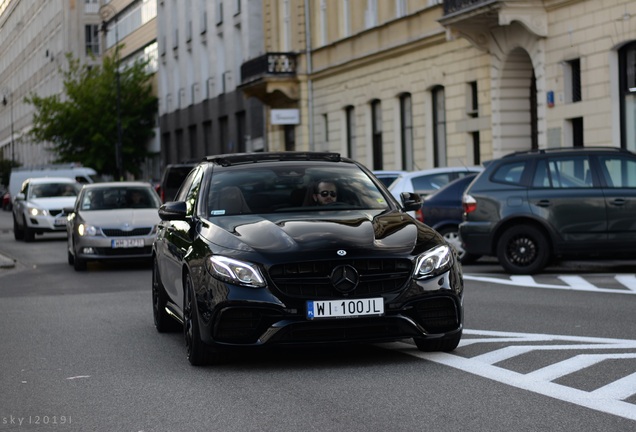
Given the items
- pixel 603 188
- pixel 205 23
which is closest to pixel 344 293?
pixel 603 188

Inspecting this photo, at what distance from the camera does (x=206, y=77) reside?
63.1 m

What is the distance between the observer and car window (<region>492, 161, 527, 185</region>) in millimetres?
18500

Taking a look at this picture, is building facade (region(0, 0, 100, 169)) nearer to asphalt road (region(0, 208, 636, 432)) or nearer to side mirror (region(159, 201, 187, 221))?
asphalt road (region(0, 208, 636, 432))

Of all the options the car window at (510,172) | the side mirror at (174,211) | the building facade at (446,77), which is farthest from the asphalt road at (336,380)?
the building facade at (446,77)

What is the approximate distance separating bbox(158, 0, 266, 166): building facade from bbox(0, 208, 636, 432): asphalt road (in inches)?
1578

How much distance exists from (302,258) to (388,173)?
17548 millimetres

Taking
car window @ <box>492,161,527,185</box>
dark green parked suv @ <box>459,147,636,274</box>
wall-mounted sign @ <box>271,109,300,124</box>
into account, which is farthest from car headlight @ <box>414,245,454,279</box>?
wall-mounted sign @ <box>271,109,300,124</box>

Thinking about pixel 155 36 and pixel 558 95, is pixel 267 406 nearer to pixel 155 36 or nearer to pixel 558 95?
pixel 558 95

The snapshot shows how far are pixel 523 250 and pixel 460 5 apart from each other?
14355mm

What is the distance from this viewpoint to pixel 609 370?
29.7 ft

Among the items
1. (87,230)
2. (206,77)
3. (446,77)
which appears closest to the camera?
(87,230)

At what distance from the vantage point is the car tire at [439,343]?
387 inches

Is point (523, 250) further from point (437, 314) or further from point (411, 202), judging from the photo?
point (437, 314)

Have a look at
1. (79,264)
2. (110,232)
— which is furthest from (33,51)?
(110,232)
